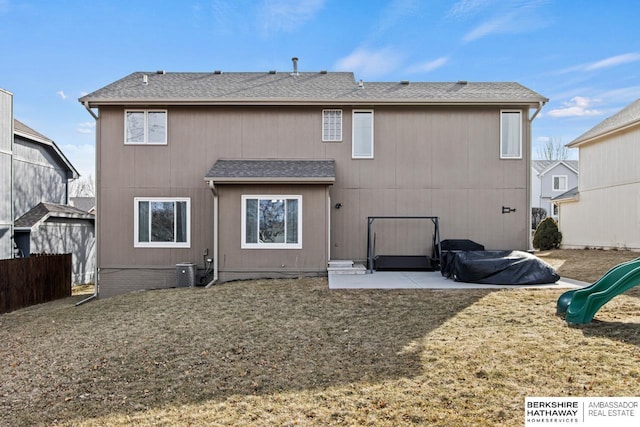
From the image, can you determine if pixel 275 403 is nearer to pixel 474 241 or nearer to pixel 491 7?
pixel 474 241

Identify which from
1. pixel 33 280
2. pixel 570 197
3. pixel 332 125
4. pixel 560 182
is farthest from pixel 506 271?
pixel 560 182

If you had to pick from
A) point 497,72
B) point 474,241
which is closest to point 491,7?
point 497,72

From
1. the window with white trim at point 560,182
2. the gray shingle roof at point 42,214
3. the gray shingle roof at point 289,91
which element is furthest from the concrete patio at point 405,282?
the window with white trim at point 560,182

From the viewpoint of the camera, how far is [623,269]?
6051 mm

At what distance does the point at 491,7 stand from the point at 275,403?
12552 millimetres

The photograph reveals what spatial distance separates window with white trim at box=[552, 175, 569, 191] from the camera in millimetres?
33250

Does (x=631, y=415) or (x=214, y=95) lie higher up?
(x=214, y=95)

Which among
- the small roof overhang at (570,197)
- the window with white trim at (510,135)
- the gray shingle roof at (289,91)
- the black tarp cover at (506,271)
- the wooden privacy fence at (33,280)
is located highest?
the gray shingle roof at (289,91)

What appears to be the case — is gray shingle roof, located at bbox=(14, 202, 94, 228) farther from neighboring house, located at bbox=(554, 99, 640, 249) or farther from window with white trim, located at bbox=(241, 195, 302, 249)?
neighboring house, located at bbox=(554, 99, 640, 249)

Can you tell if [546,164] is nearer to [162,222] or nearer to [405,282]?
[405,282]

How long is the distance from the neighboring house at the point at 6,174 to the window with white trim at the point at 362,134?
39.5 feet

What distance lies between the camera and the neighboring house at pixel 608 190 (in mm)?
15383

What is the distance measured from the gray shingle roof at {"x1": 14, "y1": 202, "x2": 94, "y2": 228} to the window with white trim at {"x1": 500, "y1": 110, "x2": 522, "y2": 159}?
16230mm

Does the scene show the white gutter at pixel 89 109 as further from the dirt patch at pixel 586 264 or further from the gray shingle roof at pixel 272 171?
the dirt patch at pixel 586 264
